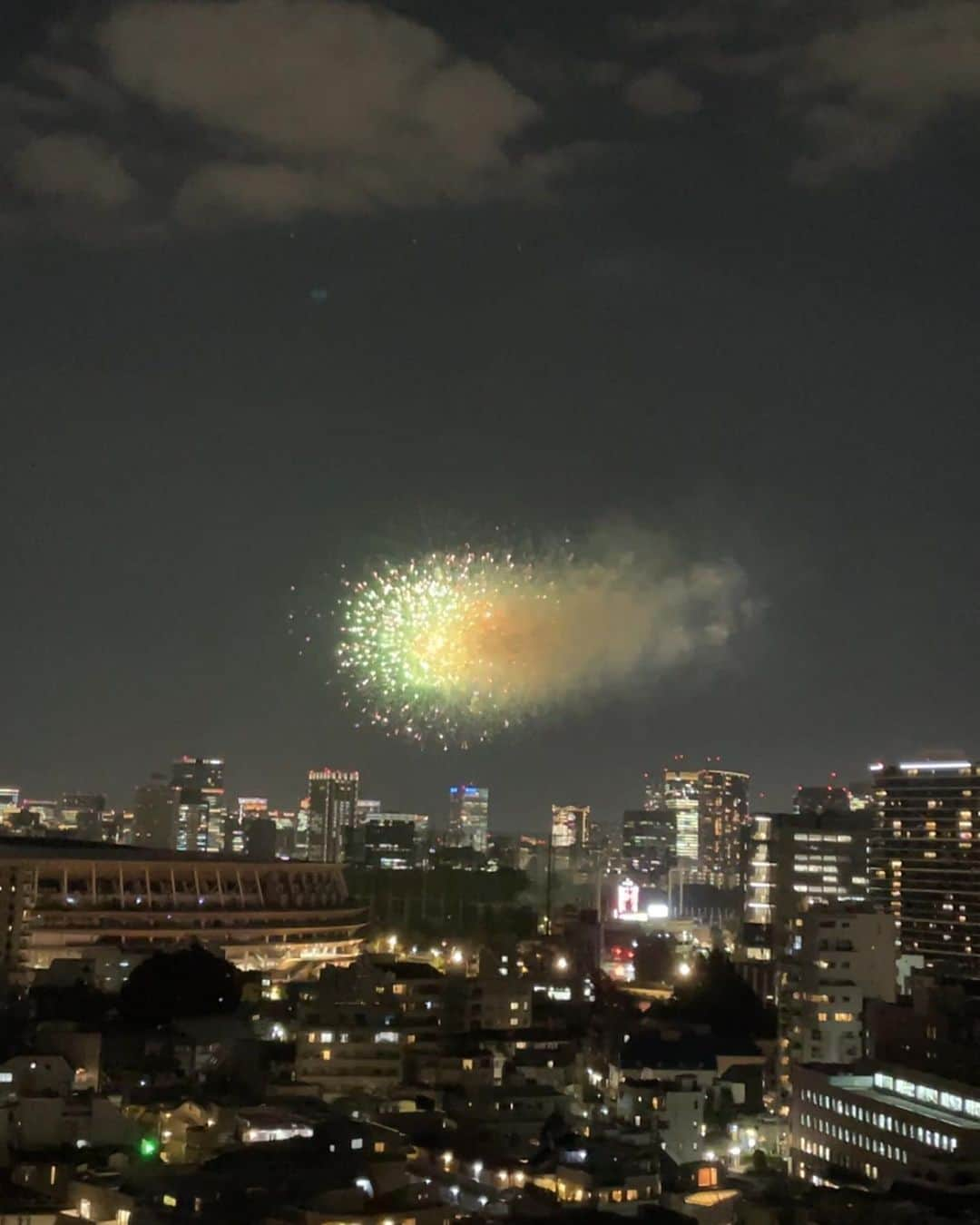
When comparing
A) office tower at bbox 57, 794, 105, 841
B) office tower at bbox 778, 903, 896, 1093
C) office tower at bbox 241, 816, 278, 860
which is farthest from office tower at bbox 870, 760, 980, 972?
office tower at bbox 57, 794, 105, 841

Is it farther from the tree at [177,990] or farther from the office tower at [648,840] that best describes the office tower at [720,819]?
the tree at [177,990]

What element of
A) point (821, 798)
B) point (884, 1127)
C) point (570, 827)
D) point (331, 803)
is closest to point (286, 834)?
point (331, 803)

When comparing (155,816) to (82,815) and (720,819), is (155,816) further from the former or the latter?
(720,819)

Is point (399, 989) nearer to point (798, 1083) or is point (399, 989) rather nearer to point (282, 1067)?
point (282, 1067)

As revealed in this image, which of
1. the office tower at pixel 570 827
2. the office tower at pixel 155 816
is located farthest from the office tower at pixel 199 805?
the office tower at pixel 570 827

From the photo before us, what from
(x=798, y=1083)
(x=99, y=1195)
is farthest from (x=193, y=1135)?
(x=798, y=1083)

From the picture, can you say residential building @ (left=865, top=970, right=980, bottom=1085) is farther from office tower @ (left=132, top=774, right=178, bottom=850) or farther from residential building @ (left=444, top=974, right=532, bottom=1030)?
office tower @ (left=132, top=774, right=178, bottom=850)
